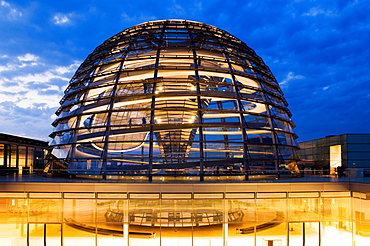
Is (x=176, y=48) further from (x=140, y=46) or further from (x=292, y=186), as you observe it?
(x=292, y=186)

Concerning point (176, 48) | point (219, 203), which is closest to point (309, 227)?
point (219, 203)

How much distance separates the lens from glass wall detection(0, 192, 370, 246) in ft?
55.0

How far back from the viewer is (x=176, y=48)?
73.8 feet

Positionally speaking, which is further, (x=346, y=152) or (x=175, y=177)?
(x=346, y=152)

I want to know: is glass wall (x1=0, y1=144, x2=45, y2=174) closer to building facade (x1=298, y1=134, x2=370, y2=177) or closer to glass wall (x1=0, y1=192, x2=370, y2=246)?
glass wall (x1=0, y1=192, x2=370, y2=246)


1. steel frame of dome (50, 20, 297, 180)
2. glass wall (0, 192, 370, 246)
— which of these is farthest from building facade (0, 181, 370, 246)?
steel frame of dome (50, 20, 297, 180)

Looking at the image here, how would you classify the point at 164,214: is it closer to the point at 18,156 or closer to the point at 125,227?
the point at 125,227

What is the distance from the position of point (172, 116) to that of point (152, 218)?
5701 millimetres

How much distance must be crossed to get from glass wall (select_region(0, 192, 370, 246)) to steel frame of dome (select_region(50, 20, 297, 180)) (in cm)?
173

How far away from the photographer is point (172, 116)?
1888 cm

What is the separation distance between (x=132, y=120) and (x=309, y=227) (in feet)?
37.4

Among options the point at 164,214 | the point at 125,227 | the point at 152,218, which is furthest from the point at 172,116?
the point at 125,227

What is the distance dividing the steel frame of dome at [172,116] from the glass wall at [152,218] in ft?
5.69

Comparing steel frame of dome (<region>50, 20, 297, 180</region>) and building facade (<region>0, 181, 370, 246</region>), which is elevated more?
steel frame of dome (<region>50, 20, 297, 180</region>)
